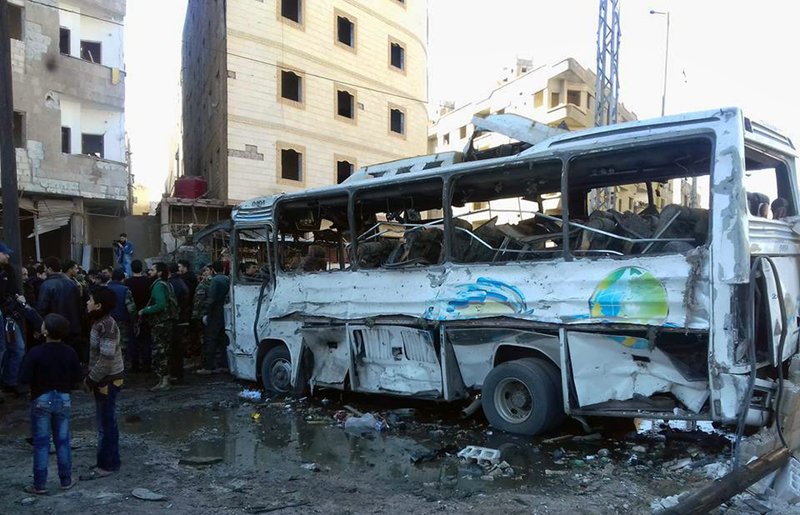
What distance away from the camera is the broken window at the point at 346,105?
2370cm

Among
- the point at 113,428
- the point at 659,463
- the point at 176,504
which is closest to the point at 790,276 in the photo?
the point at 659,463

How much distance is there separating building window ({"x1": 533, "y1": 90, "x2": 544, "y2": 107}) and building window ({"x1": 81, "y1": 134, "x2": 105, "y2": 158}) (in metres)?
25.8

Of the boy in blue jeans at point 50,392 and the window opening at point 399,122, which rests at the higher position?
the window opening at point 399,122

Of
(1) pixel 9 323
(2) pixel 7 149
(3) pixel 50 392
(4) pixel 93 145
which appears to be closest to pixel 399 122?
(4) pixel 93 145

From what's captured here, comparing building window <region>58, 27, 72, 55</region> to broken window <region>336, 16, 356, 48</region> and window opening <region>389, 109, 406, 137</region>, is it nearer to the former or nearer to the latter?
broken window <region>336, 16, 356, 48</region>

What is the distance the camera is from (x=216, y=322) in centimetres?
975

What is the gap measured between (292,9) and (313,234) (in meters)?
16.1

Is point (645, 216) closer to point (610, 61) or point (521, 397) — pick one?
point (521, 397)

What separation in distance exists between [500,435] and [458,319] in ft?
3.98

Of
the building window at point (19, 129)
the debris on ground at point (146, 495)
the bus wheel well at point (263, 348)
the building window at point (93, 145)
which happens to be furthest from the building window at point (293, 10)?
the debris on ground at point (146, 495)

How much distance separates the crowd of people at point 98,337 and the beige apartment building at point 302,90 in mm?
10699

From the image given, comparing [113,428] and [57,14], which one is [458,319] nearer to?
[113,428]

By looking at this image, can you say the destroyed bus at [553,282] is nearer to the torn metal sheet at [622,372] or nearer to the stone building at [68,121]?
the torn metal sheet at [622,372]

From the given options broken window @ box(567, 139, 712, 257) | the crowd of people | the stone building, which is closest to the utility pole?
the crowd of people
